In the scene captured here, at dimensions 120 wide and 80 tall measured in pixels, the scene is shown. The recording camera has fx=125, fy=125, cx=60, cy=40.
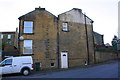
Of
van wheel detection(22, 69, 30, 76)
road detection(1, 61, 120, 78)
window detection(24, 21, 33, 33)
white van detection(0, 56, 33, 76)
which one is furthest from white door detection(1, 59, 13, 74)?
window detection(24, 21, 33, 33)

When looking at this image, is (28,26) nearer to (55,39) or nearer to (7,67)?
(55,39)

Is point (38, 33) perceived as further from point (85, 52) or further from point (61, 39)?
point (85, 52)

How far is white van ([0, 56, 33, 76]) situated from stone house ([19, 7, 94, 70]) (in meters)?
3.71

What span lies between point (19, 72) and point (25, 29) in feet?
23.1

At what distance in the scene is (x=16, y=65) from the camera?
1372cm

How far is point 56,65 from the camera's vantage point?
740 inches

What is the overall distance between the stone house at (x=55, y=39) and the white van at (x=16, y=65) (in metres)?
3.71

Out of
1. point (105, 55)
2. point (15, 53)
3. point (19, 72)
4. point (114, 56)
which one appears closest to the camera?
point (19, 72)

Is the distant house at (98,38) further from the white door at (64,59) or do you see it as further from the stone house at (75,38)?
the white door at (64,59)

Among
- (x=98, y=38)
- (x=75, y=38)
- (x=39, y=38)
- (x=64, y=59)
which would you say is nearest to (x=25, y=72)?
(x=39, y=38)

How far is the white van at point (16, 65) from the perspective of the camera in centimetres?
1325

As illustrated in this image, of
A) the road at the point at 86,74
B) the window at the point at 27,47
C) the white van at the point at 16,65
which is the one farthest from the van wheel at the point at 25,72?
the window at the point at 27,47

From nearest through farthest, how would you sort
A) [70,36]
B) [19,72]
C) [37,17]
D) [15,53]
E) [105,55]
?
1. [19,72]
2. [15,53]
3. [37,17]
4. [70,36]
5. [105,55]

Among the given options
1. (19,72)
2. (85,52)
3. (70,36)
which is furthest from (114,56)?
(19,72)
